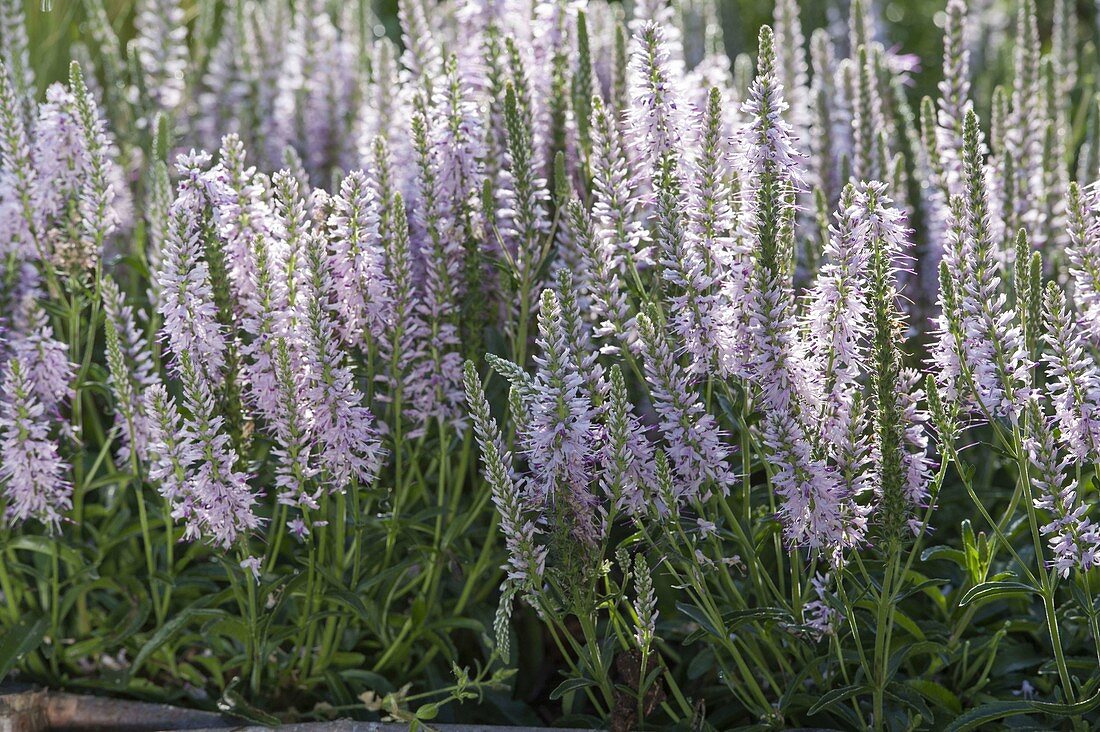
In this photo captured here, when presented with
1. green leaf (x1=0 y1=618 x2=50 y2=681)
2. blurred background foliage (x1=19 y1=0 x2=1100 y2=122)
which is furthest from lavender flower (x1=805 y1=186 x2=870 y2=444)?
blurred background foliage (x1=19 y1=0 x2=1100 y2=122)

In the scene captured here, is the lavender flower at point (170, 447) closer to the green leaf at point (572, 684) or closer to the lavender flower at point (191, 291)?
the lavender flower at point (191, 291)

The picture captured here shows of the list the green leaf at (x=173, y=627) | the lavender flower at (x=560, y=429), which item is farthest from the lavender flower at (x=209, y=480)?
the lavender flower at (x=560, y=429)

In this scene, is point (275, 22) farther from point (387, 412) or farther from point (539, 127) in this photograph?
point (387, 412)

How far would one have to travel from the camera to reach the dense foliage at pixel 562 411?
2.46 meters

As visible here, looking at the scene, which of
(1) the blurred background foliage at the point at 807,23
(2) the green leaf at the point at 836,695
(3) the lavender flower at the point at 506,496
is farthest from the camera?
(1) the blurred background foliage at the point at 807,23

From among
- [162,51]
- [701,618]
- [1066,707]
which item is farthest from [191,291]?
[162,51]

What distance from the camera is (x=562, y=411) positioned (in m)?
2.42

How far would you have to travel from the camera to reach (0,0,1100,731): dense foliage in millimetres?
2461

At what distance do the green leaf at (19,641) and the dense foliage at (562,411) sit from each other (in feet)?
0.03

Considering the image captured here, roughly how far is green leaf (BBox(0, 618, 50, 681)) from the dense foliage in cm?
1

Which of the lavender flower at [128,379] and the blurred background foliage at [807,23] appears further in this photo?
the blurred background foliage at [807,23]

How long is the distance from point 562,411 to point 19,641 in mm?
1712

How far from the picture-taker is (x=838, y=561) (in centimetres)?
253

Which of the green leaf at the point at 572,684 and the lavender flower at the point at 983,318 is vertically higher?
the lavender flower at the point at 983,318
